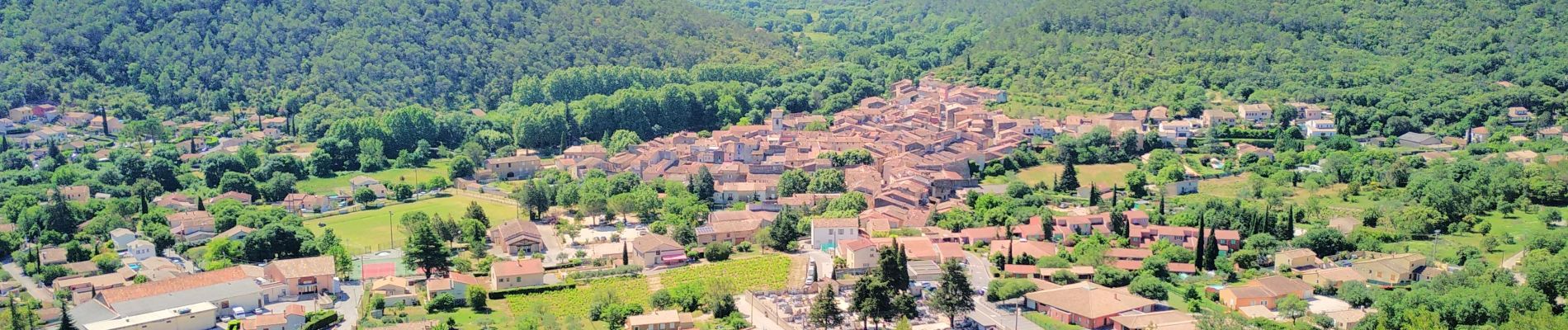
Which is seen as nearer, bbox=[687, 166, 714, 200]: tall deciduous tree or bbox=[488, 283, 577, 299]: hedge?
bbox=[488, 283, 577, 299]: hedge

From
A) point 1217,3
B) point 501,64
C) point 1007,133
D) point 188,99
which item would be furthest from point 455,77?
point 1217,3

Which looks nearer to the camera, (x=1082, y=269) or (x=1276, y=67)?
(x=1082, y=269)

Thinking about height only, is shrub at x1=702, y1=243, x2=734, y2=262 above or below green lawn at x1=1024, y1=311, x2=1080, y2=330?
above

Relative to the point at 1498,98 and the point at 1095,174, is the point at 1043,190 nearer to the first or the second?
the point at 1095,174

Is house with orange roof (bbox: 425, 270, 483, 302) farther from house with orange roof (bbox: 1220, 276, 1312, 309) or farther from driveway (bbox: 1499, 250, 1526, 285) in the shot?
driveway (bbox: 1499, 250, 1526, 285)

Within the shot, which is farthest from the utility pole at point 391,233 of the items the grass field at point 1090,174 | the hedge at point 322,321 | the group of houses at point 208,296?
the grass field at point 1090,174

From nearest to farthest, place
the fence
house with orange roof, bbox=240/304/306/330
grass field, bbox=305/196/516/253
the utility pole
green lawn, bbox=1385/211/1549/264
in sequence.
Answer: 1. house with orange roof, bbox=240/304/306/330
2. the fence
3. green lawn, bbox=1385/211/1549/264
4. the utility pole
5. grass field, bbox=305/196/516/253

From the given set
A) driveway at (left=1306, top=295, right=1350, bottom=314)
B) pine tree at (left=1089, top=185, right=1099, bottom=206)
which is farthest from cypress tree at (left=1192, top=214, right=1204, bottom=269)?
pine tree at (left=1089, top=185, right=1099, bottom=206)
